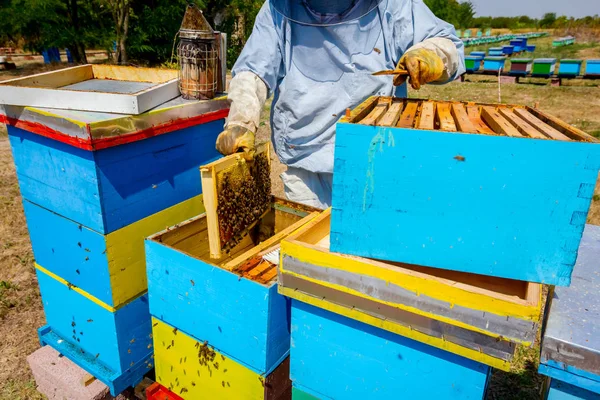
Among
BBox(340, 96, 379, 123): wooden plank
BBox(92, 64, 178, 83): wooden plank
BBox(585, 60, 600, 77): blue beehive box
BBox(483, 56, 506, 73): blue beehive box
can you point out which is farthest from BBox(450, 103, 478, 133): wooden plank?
BBox(585, 60, 600, 77): blue beehive box

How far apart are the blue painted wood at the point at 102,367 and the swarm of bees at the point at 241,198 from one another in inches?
30.7

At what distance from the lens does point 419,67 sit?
155 cm

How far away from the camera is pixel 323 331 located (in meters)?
1.31

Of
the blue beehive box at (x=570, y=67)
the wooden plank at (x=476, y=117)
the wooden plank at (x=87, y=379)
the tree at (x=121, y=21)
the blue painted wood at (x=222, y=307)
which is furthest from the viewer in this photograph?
the blue beehive box at (x=570, y=67)

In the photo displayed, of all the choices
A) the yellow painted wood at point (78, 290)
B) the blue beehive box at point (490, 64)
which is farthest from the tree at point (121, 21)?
the blue beehive box at point (490, 64)

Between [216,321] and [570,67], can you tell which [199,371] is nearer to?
[216,321]

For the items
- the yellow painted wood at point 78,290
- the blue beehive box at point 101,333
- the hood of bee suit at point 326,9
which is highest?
the hood of bee suit at point 326,9

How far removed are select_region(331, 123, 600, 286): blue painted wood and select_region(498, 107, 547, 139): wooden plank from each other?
0.23 feet

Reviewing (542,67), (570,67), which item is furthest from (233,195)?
(570,67)

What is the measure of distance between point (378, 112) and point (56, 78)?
1.73m

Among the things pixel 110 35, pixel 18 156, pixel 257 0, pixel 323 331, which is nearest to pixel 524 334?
pixel 323 331

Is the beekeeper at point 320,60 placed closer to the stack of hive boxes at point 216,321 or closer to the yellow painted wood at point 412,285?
the stack of hive boxes at point 216,321

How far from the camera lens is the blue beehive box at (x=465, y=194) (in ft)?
3.11

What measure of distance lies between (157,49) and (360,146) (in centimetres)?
1158
